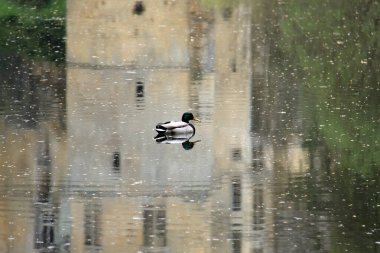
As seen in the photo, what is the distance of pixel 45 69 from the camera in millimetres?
33312

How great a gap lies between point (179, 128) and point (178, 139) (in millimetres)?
184

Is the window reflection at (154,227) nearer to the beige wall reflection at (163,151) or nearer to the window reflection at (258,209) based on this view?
the beige wall reflection at (163,151)

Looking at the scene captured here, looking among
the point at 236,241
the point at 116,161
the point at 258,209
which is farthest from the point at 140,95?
the point at 236,241

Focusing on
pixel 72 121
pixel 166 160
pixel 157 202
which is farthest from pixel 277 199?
pixel 72 121

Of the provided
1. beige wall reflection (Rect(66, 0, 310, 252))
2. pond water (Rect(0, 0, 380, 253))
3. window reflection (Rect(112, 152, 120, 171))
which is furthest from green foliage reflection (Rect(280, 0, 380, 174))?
window reflection (Rect(112, 152, 120, 171))

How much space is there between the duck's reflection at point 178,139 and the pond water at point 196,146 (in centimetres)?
8

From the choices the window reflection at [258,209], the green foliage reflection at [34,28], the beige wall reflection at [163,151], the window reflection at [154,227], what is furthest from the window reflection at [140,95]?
the window reflection at [154,227]

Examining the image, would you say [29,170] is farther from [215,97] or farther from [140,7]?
[140,7]

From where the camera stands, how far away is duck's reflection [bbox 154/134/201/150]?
77.4 feet

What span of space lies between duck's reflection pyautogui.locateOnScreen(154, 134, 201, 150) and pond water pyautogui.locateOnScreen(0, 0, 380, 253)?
0.08 meters

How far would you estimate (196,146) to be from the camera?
23.5 meters

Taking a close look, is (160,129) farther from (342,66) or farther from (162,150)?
(342,66)

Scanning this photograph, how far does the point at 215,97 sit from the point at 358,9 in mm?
17871

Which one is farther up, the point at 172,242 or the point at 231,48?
the point at 231,48
